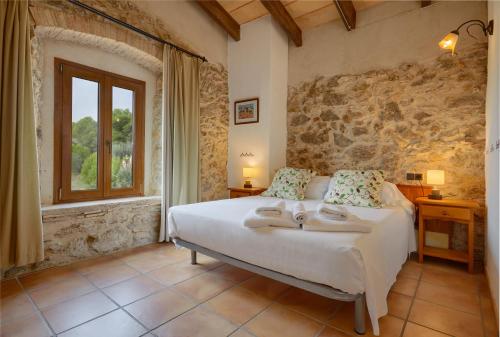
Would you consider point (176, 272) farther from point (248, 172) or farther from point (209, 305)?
point (248, 172)

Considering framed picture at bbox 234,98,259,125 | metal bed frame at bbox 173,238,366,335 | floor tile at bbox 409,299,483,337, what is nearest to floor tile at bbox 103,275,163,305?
metal bed frame at bbox 173,238,366,335

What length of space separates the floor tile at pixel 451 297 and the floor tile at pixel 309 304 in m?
0.77

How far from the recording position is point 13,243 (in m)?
2.24

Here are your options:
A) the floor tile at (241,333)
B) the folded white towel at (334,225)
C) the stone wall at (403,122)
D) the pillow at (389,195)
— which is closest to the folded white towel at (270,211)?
the folded white towel at (334,225)

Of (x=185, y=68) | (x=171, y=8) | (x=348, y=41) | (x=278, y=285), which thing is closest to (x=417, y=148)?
(x=348, y=41)

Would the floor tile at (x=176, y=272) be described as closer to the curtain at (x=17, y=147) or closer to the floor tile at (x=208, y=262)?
the floor tile at (x=208, y=262)

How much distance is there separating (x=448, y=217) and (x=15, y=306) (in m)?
3.80

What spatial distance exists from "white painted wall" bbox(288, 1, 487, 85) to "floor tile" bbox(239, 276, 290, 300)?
9.83 ft

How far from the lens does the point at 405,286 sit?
89.4 inches

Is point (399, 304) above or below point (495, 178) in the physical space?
below

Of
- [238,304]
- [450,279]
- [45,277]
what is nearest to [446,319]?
[450,279]

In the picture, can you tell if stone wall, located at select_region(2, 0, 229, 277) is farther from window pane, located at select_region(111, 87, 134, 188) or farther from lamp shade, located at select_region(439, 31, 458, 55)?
lamp shade, located at select_region(439, 31, 458, 55)

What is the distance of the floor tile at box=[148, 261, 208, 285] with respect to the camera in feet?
7.75

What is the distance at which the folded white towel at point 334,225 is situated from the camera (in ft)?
5.75
